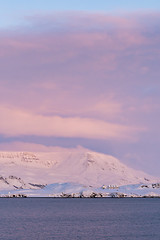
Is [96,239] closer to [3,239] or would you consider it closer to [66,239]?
[66,239]

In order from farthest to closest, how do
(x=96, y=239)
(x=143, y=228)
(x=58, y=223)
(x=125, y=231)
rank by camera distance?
(x=58, y=223), (x=143, y=228), (x=125, y=231), (x=96, y=239)

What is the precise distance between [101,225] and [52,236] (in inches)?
1015

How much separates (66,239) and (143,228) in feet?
95.7

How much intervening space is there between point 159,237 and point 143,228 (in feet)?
58.3

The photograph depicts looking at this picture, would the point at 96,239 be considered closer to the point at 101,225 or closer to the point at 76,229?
the point at 76,229

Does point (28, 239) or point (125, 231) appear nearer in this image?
point (28, 239)

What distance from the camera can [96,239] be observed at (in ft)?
314

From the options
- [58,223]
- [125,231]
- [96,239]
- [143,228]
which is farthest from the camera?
[58,223]

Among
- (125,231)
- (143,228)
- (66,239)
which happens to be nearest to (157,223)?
(143,228)

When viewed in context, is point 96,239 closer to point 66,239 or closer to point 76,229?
point 66,239

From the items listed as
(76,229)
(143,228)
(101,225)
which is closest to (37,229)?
(76,229)

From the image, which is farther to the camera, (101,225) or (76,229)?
(101,225)

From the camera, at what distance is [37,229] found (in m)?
115

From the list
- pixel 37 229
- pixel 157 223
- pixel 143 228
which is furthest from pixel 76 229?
pixel 157 223
